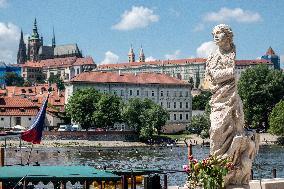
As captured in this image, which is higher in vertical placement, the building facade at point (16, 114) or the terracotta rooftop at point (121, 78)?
the terracotta rooftop at point (121, 78)

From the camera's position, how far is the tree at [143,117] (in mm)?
109387

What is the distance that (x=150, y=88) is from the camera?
463 feet

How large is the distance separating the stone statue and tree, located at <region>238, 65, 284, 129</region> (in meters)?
97.9

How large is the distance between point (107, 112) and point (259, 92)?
2878 centimetres

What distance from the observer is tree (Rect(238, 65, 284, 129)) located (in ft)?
372

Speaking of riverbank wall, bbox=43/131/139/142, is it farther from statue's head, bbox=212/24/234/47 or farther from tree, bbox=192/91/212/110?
statue's head, bbox=212/24/234/47

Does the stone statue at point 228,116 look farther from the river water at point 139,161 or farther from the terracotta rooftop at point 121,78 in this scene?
the terracotta rooftop at point 121,78

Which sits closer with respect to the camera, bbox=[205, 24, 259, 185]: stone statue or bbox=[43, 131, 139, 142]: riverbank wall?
bbox=[205, 24, 259, 185]: stone statue

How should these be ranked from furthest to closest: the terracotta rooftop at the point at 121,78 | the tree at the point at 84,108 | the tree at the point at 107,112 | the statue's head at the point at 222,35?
the terracotta rooftop at the point at 121,78 < the tree at the point at 84,108 < the tree at the point at 107,112 < the statue's head at the point at 222,35

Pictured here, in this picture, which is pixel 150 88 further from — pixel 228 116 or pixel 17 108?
pixel 228 116

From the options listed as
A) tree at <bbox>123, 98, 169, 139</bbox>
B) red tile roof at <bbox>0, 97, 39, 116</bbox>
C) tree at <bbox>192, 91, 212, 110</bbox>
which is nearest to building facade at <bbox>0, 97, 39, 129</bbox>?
red tile roof at <bbox>0, 97, 39, 116</bbox>

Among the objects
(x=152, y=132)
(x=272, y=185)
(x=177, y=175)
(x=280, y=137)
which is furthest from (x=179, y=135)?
(x=272, y=185)

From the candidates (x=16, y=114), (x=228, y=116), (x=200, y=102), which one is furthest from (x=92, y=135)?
(x=228, y=116)

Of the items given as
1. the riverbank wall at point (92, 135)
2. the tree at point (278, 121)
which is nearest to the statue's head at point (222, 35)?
the tree at point (278, 121)
